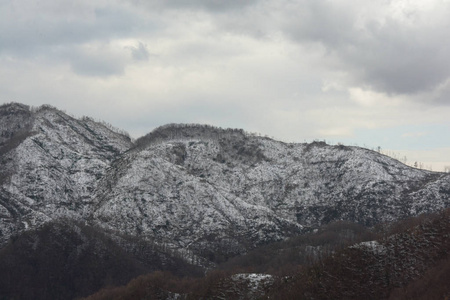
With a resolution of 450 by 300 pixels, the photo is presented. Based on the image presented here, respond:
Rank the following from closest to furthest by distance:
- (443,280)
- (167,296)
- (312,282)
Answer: (443,280), (312,282), (167,296)

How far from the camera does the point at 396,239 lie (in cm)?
17175

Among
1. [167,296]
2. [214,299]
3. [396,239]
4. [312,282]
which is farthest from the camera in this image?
[167,296]

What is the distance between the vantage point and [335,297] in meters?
148

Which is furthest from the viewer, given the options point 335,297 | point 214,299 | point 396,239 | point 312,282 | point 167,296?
point 167,296

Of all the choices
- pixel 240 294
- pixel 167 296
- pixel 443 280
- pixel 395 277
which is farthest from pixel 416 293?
pixel 167 296

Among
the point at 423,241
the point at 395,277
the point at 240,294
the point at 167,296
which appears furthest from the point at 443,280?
the point at 167,296

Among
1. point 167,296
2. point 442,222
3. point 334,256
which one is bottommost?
point 167,296

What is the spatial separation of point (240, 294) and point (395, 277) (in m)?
51.9

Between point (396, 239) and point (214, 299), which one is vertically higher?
point (396, 239)

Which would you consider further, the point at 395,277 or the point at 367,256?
the point at 367,256

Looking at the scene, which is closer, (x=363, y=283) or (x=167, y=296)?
(x=363, y=283)

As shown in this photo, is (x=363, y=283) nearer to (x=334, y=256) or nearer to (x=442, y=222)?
(x=334, y=256)

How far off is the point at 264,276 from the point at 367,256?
38.7 meters

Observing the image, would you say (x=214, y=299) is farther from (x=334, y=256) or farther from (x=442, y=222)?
(x=442, y=222)
